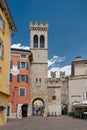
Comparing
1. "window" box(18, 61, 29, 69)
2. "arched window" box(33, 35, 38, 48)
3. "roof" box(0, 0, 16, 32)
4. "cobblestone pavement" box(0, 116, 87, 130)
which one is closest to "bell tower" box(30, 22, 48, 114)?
"arched window" box(33, 35, 38, 48)

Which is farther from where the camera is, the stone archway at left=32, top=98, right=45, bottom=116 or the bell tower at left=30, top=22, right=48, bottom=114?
the stone archway at left=32, top=98, right=45, bottom=116

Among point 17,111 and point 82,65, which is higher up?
point 82,65

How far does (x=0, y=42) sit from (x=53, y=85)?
3770 centimetres

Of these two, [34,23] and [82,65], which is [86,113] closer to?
[82,65]

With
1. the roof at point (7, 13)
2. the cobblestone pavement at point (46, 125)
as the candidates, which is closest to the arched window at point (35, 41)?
the roof at point (7, 13)

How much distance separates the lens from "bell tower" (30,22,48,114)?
212ft

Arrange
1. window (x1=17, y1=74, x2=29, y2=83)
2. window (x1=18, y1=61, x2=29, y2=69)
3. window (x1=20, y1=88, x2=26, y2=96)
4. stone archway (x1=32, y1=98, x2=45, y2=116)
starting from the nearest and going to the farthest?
window (x1=17, y1=74, x2=29, y2=83)
window (x1=20, y1=88, x2=26, y2=96)
window (x1=18, y1=61, x2=29, y2=69)
stone archway (x1=32, y1=98, x2=45, y2=116)

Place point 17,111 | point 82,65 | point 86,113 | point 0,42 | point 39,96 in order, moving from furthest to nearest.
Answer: point 82,65, point 39,96, point 17,111, point 86,113, point 0,42

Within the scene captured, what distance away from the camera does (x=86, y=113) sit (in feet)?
166

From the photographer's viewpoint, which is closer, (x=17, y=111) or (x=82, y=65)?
(x=17, y=111)

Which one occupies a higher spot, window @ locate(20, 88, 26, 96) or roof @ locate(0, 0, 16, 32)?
roof @ locate(0, 0, 16, 32)

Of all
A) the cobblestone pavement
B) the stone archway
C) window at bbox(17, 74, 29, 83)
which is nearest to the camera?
the cobblestone pavement

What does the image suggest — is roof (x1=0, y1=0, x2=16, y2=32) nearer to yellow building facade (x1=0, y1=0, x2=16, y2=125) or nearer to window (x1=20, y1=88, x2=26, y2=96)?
yellow building facade (x1=0, y1=0, x2=16, y2=125)

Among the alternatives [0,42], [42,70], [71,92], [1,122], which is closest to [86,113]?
[71,92]
